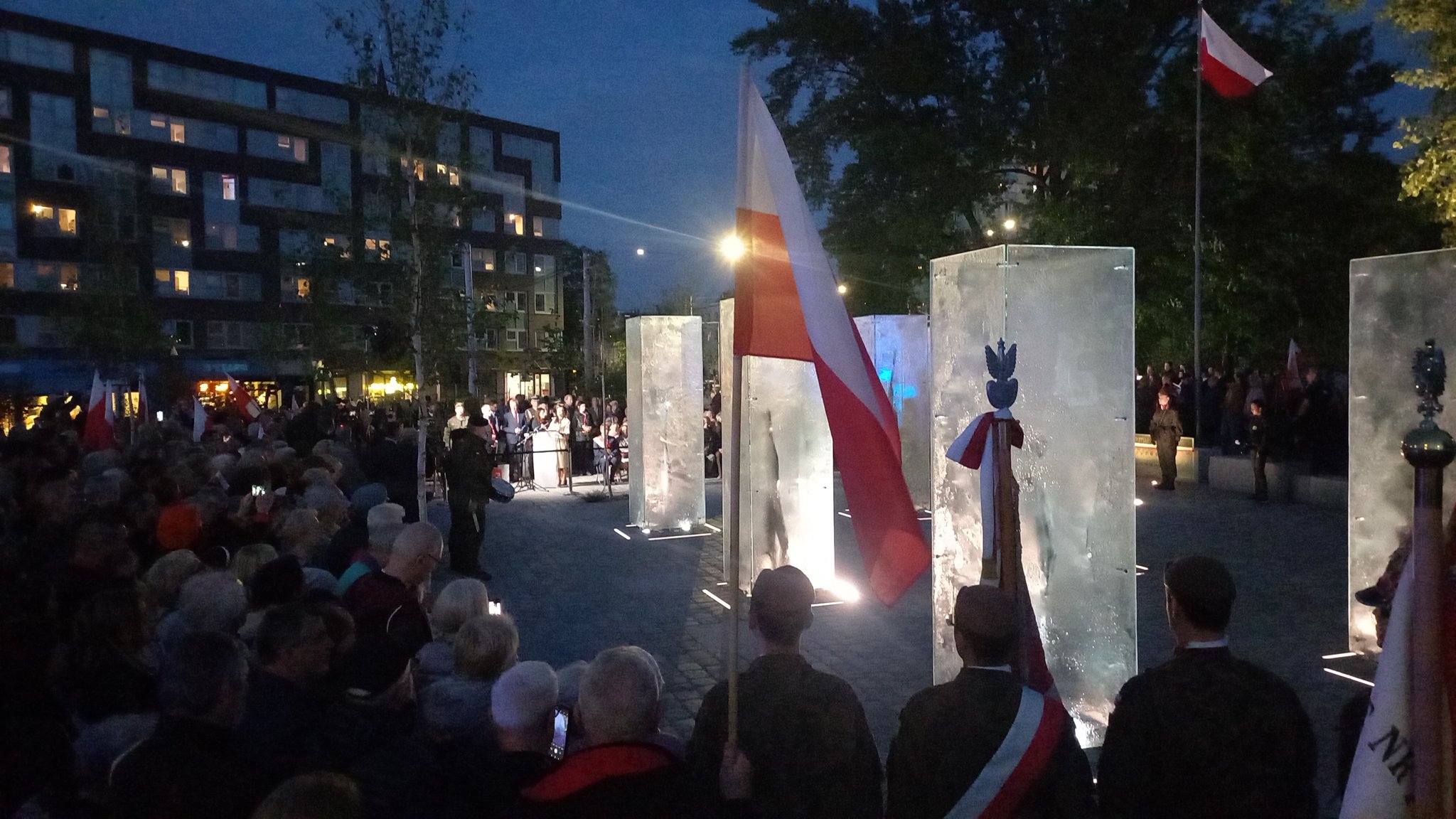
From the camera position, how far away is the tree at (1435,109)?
43.9ft

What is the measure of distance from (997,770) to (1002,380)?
108 inches

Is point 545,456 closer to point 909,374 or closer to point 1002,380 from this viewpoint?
point 909,374

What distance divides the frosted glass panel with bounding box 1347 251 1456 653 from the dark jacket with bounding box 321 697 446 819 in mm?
7477

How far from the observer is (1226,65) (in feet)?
54.4

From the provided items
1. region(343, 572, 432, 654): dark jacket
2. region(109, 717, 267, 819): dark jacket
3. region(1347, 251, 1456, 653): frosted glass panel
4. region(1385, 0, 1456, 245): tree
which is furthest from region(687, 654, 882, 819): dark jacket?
region(1385, 0, 1456, 245): tree

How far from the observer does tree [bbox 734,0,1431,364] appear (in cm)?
2334

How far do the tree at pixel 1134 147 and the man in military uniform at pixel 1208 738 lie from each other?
70.9 ft

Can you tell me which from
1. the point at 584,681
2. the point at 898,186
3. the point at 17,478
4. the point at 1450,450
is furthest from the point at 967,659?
the point at 898,186

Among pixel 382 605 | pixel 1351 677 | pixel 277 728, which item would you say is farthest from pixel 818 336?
pixel 1351 677

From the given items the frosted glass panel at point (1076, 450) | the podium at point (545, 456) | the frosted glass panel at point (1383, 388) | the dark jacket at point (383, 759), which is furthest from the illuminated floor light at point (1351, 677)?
the podium at point (545, 456)

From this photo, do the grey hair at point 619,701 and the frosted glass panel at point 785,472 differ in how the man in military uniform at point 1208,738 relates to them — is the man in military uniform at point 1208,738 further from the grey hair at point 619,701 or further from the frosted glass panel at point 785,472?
the frosted glass panel at point 785,472

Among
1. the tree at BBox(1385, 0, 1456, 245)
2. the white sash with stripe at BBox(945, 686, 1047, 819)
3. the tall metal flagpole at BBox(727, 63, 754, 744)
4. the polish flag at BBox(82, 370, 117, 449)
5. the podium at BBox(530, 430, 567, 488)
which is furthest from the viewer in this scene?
the podium at BBox(530, 430, 567, 488)

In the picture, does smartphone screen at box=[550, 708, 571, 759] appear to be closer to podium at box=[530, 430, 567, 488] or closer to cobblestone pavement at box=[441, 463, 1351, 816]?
cobblestone pavement at box=[441, 463, 1351, 816]

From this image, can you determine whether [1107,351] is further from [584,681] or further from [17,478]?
[17,478]
